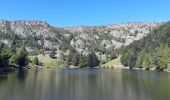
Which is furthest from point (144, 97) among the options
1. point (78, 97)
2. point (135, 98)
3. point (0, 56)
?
point (0, 56)

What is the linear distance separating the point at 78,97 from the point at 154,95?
18.9m

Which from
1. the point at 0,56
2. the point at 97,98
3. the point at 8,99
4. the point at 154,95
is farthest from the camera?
the point at 0,56

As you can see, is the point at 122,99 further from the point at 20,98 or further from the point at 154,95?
the point at 20,98

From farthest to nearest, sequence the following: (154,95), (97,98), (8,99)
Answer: (154,95) → (97,98) → (8,99)

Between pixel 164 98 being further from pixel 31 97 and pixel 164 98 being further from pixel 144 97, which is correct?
pixel 31 97

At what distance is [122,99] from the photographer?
2817 inches

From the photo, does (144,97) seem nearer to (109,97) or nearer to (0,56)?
Answer: (109,97)

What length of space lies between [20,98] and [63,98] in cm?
970

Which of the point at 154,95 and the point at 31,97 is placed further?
the point at 154,95

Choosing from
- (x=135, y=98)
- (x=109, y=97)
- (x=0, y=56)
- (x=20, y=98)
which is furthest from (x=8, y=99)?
(x=0, y=56)

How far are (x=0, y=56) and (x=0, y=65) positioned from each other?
19.5 feet

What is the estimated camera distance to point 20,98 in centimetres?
7069

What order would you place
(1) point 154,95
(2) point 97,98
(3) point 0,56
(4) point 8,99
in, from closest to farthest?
(4) point 8,99 → (2) point 97,98 → (1) point 154,95 → (3) point 0,56

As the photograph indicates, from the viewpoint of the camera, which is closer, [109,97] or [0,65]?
[109,97]
